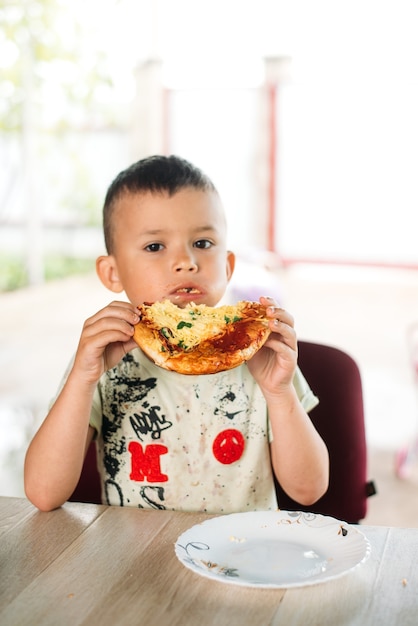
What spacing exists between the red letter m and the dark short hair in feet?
1.31

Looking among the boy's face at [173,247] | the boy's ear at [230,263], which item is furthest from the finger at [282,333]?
the boy's ear at [230,263]

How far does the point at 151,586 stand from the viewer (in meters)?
1.16

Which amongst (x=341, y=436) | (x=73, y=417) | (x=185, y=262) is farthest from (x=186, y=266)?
(x=341, y=436)

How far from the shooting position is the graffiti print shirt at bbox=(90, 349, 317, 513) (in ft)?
5.59

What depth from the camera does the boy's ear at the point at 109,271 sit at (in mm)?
1748

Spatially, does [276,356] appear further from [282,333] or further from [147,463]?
[147,463]

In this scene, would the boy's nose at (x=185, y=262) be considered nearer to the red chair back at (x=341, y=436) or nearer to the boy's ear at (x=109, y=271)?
the boy's ear at (x=109, y=271)

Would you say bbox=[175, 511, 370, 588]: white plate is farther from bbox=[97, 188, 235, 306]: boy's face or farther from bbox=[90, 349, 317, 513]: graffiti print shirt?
bbox=[97, 188, 235, 306]: boy's face

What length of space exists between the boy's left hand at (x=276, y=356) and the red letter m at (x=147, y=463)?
0.83ft

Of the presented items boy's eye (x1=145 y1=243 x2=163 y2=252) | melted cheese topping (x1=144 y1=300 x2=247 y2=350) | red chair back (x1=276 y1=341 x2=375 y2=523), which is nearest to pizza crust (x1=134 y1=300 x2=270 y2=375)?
melted cheese topping (x1=144 y1=300 x2=247 y2=350)

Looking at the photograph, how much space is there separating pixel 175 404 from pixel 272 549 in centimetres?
52

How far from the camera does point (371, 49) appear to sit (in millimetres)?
9586

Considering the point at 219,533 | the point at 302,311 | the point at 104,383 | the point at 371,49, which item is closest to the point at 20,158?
the point at 302,311

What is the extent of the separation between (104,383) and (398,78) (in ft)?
27.5
